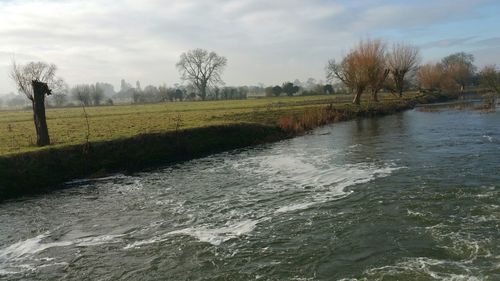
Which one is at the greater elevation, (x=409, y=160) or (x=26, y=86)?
(x=26, y=86)

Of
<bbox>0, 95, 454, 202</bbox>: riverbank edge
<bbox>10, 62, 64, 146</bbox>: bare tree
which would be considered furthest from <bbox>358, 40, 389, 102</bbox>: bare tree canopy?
<bbox>10, 62, 64, 146</bbox>: bare tree

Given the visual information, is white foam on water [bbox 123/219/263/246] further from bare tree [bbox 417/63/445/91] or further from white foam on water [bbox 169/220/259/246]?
bare tree [bbox 417/63/445/91]

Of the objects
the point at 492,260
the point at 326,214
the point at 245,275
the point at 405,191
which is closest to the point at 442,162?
the point at 405,191

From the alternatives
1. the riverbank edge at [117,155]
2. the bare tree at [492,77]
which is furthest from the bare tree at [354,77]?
the riverbank edge at [117,155]

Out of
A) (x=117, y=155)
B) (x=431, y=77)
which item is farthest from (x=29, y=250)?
(x=431, y=77)

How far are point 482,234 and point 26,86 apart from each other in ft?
89.0

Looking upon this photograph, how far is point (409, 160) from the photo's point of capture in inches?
892

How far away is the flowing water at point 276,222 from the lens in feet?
36.4

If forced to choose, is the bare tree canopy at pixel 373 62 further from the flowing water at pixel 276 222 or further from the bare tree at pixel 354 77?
the flowing water at pixel 276 222

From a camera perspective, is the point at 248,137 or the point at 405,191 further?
the point at 248,137

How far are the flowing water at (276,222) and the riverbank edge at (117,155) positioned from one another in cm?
145

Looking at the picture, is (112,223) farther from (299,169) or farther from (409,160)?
(409,160)

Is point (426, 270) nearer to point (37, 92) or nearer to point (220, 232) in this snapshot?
point (220, 232)

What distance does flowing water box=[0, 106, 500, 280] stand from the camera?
1110cm
